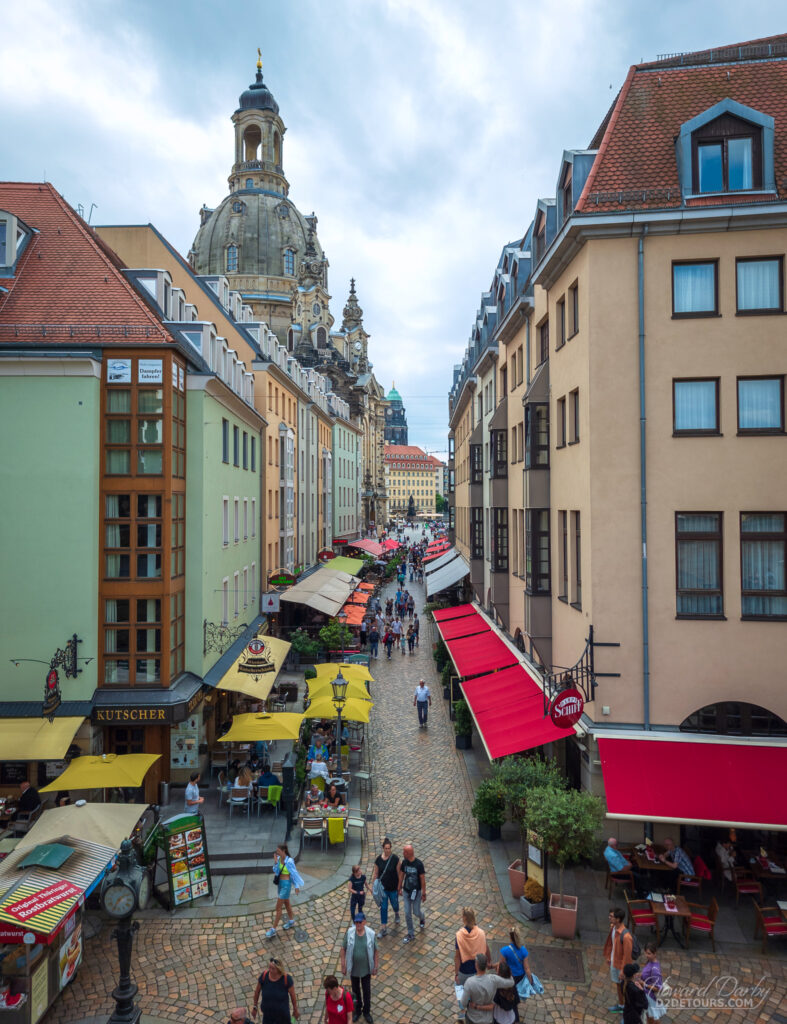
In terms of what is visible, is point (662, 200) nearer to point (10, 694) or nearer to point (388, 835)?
point (388, 835)

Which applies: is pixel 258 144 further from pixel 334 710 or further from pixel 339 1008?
pixel 339 1008

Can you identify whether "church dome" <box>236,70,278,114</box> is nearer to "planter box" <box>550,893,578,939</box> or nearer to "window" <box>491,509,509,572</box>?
"window" <box>491,509,509,572</box>

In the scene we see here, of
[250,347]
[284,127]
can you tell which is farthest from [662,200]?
[284,127]

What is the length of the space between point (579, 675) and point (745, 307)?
7.77 meters

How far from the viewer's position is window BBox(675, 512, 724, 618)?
13695 mm

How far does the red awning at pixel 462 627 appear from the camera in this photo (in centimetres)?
2808

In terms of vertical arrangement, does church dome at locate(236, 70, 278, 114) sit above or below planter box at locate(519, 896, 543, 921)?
above

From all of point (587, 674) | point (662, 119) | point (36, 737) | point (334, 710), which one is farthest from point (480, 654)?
point (662, 119)

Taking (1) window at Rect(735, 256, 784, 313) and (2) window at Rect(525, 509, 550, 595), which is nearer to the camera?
(1) window at Rect(735, 256, 784, 313)

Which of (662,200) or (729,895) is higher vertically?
(662,200)

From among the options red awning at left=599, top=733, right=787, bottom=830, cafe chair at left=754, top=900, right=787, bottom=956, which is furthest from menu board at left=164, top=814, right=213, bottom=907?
cafe chair at left=754, top=900, right=787, bottom=956

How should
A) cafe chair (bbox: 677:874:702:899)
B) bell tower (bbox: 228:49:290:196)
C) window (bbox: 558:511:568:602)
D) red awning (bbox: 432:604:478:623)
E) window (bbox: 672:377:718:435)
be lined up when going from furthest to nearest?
bell tower (bbox: 228:49:290:196) → red awning (bbox: 432:604:478:623) → window (bbox: 558:511:568:602) → window (bbox: 672:377:718:435) → cafe chair (bbox: 677:874:702:899)

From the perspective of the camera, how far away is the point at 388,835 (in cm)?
1605

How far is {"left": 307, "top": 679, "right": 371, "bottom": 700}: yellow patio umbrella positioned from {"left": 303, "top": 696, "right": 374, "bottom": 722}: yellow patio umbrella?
538 mm
